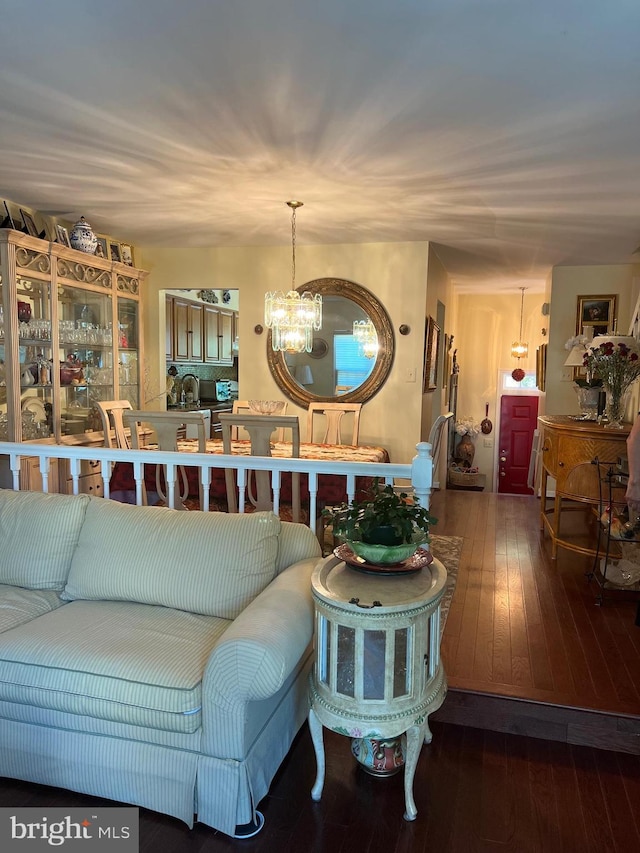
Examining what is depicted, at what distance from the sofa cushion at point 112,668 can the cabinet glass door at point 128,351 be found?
3.57 meters

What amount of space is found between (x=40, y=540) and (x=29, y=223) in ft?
9.23

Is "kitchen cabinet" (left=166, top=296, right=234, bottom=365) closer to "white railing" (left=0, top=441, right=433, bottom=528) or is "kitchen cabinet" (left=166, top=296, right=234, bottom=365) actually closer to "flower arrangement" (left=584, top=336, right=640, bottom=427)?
"white railing" (left=0, top=441, right=433, bottom=528)

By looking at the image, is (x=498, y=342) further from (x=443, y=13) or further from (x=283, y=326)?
(x=443, y=13)

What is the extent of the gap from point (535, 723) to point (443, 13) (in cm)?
258

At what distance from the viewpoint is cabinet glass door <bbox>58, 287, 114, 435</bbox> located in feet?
15.5

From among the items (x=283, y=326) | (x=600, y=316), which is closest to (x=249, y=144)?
(x=283, y=326)

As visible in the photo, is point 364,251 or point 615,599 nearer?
point 615,599

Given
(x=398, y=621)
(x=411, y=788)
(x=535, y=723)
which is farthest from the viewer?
(x=535, y=723)

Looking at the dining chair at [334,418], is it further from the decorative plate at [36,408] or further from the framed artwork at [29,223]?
the framed artwork at [29,223]

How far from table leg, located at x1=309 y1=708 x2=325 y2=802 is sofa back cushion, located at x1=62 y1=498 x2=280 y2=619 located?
491 millimetres

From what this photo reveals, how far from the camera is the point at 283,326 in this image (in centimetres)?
465

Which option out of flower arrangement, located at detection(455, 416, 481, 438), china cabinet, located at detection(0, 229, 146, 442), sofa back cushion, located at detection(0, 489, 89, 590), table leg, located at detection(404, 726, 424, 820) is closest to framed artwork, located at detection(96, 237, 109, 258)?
china cabinet, located at detection(0, 229, 146, 442)

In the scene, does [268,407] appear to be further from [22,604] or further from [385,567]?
[385,567]

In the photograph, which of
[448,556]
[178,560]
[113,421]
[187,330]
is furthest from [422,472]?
[187,330]
